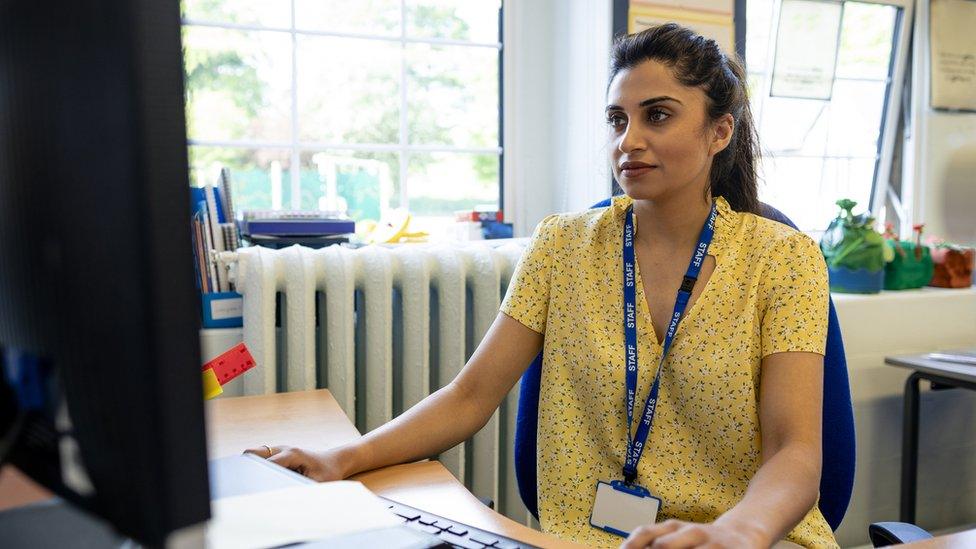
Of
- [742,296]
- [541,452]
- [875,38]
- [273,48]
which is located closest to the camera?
[742,296]

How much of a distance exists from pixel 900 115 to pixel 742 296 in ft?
6.91

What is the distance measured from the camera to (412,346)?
77.3 inches

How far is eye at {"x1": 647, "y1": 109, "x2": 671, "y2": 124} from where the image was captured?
1400 millimetres

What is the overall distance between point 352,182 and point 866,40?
74.8 inches

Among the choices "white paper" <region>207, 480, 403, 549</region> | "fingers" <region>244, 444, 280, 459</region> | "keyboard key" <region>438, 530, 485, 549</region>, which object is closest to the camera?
"white paper" <region>207, 480, 403, 549</region>

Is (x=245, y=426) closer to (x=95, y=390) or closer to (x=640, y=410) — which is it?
(x=640, y=410)

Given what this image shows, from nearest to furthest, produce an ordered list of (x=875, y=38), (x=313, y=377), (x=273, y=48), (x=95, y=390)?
(x=95, y=390)
(x=313, y=377)
(x=273, y=48)
(x=875, y=38)

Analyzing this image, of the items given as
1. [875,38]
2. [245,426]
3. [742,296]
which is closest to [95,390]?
[245,426]

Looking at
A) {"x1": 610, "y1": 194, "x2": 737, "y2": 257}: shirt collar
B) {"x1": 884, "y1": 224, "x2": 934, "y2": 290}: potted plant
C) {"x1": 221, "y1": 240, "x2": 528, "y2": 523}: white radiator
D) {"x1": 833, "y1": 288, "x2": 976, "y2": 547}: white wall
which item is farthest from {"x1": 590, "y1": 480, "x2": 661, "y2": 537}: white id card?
{"x1": 884, "y1": 224, "x2": 934, "y2": 290}: potted plant

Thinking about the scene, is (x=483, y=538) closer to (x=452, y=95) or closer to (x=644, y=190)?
(x=644, y=190)

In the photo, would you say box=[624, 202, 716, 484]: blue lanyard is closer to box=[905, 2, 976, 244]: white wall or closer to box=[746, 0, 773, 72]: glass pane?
box=[746, 0, 773, 72]: glass pane

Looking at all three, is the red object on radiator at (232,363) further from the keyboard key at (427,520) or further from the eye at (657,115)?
the eye at (657,115)

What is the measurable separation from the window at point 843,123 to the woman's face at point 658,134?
58.8 inches

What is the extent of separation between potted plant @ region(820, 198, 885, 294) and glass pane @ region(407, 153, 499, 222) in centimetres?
103
